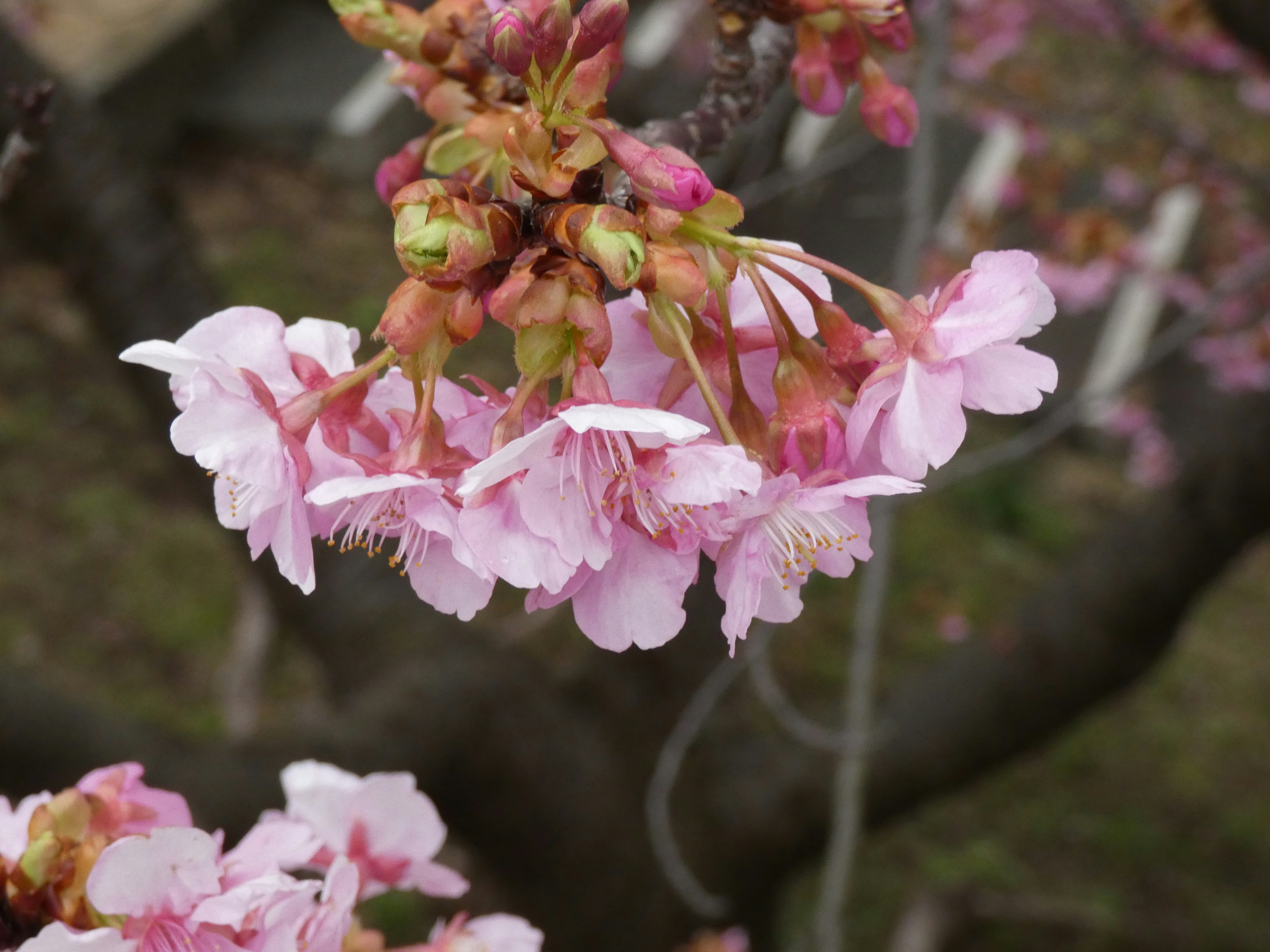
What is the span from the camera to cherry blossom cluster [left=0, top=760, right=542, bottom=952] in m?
0.78

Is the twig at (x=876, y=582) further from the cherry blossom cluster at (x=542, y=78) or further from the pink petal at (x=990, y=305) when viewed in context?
the pink petal at (x=990, y=305)

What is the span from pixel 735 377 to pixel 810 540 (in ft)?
0.40

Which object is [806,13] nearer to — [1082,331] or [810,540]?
[810,540]

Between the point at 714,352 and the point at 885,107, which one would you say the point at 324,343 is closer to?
the point at 714,352

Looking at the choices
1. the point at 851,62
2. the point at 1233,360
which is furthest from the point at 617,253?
the point at 1233,360

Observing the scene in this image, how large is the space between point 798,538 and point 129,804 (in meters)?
0.60

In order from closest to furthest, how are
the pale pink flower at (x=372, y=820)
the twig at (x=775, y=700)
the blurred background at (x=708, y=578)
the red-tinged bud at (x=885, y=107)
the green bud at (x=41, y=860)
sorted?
the green bud at (x=41, y=860), the red-tinged bud at (x=885, y=107), the pale pink flower at (x=372, y=820), the twig at (x=775, y=700), the blurred background at (x=708, y=578)

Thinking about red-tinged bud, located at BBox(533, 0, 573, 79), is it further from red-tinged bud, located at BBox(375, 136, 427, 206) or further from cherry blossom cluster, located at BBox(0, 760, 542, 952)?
cherry blossom cluster, located at BBox(0, 760, 542, 952)

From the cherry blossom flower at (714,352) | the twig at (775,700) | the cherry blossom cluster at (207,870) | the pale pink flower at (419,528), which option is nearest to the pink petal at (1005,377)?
the cherry blossom flower at (714,352)

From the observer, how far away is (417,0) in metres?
2.55

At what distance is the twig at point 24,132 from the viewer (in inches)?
37.5

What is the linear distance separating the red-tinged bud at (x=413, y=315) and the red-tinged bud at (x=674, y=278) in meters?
0.12

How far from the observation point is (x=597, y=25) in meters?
0.65

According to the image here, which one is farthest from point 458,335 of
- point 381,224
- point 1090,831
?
point 381,224
